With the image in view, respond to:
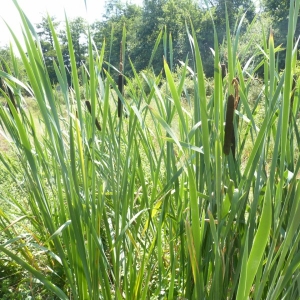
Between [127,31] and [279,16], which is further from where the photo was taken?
[127,31]

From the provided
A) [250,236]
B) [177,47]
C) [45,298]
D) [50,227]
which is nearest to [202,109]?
[250,236]

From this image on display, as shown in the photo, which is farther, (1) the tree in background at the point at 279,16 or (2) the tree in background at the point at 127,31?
(2) the tree in background at the point at 127,31

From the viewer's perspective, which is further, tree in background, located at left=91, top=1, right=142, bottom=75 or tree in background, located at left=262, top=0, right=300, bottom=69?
tree in background, located at left=91, top=1, right=142, bottom=75

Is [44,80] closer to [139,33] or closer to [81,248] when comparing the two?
[81,248]

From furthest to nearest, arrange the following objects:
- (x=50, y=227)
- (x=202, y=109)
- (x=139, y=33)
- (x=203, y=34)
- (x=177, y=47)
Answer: (x=139, y=33), (x=203, y=34), (x=177, y=47), (x=50, y=227), (x=202, y=109)

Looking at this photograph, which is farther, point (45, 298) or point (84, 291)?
point (45, 298)

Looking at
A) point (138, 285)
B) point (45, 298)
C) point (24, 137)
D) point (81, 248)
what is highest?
point (24, 137)

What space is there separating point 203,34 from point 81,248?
2032cm

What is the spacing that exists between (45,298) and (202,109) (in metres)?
0.96

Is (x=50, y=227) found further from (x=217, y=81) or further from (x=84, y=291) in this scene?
(x=217, y=81)

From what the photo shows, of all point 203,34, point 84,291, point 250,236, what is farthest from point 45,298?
point 203,34

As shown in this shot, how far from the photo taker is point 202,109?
45 cm

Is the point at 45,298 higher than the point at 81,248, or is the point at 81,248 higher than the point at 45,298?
the point at 81,248

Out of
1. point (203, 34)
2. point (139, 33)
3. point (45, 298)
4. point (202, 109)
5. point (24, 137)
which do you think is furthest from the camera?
point (139, 33)
